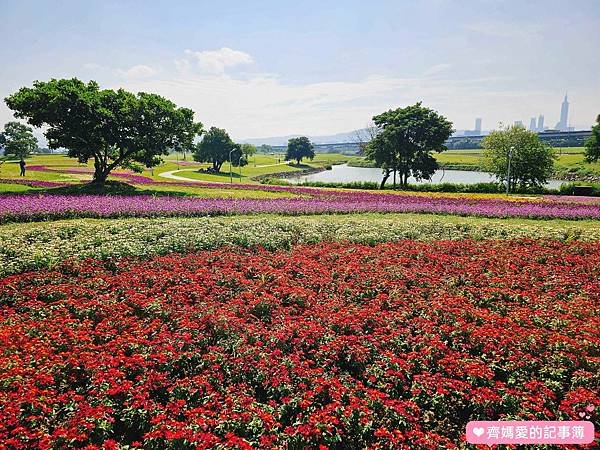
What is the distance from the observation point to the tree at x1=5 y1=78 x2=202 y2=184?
29828 mm

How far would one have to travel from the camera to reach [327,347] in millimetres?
6684

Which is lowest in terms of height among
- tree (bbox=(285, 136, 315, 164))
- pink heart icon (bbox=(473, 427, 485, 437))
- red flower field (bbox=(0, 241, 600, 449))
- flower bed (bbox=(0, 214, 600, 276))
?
pink heart icon (bbox=(473, 427, 485, 437))

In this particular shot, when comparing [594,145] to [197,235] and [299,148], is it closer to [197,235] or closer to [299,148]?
[197,235]

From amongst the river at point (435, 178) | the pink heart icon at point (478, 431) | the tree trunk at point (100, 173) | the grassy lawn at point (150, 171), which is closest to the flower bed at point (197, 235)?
the pink heart icon at point (478, 431)

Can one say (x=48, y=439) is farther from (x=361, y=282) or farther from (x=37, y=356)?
(x=361, y=282)

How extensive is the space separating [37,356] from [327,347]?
4.59 metres

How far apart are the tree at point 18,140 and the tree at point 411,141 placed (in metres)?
59.4

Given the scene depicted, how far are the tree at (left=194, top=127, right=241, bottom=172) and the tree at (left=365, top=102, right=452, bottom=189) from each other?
124 feet

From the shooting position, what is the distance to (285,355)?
6.66 m

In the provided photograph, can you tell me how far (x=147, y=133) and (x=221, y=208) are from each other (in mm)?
15837

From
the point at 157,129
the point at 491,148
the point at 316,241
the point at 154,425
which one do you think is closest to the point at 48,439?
the point at 154,425

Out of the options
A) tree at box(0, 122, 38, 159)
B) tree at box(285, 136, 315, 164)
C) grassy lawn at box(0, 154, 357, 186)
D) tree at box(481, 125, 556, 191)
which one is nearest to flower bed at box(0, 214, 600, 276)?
grassy lawn at box(0, 154, 357, 186)

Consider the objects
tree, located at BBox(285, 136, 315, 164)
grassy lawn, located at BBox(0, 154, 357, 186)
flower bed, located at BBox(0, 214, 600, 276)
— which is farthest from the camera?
tree, located at BBox(285, 136, 315, 164)

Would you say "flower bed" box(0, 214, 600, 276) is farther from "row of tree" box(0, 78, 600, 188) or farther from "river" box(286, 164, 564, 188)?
"river" box(286, 164, 564, 188)
